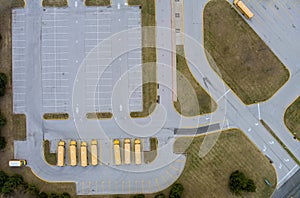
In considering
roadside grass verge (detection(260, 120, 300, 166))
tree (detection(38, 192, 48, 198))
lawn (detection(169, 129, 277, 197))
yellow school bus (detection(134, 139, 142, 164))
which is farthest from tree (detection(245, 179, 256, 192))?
tree (detection(38, 192, 48, 198))

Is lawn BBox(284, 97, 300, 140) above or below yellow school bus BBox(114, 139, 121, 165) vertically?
above

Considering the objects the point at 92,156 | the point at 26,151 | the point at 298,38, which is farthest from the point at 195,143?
the point at 26,151

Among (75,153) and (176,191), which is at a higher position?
(75,153)

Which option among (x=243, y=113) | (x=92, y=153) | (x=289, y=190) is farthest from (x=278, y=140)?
(x=92, y=153)

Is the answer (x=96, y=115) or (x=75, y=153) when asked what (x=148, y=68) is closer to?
(x=96, y=115)

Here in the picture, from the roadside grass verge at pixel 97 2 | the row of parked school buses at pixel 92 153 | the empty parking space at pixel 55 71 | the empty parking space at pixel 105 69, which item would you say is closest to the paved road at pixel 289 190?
the row of parked school buses at pixel 92 153

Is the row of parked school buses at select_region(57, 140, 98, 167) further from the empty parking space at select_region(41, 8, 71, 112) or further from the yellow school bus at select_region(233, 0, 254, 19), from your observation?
the yellow school bus at select_region(233, 0, 254, 19)
